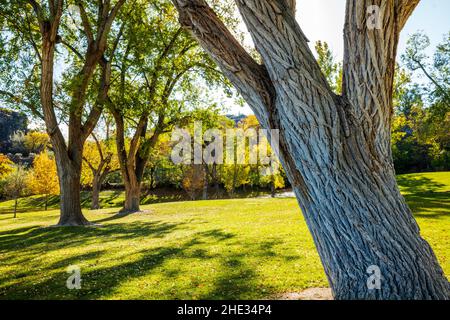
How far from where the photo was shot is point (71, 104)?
14977mm

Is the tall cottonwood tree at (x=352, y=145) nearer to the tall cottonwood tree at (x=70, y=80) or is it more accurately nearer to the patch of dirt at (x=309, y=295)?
the patch of dirt at (x=309, y=295)

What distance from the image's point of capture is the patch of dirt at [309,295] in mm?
5482

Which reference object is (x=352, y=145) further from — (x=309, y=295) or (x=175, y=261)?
(x=175, y=261)

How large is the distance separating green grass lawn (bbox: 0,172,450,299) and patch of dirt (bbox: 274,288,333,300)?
21 cm

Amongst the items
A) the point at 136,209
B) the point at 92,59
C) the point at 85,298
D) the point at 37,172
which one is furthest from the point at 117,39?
the point at 37,172

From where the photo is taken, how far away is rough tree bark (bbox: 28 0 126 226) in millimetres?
14633

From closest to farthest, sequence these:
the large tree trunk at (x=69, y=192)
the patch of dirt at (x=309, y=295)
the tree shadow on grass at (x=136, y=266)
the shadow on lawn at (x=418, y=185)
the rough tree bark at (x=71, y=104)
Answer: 1. the patch of dirt at (x=309, y=295)
2. the tree shadow on grass at (x=136, y=266)
3. the rough tree bark at (x=71, y=104)
4. the large tree trunk at (x=69, y=192)
5. the shadow on lawn at (x=418, y=185)

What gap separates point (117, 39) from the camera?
19.8 m

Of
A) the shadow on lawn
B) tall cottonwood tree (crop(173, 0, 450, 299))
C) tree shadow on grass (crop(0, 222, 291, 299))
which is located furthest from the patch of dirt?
the shadow on lawn

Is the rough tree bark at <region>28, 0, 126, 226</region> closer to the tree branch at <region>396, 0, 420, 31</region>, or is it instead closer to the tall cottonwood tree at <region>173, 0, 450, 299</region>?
the tall cottonwood tree at <region>173, 0, 450, 299</region>

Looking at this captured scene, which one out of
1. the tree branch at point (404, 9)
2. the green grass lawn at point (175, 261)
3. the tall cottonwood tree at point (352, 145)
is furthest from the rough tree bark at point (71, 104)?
the tree branch at point (404, 9)

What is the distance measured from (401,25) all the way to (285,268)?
521 cm

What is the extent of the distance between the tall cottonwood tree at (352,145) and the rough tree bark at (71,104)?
42.9 feet
